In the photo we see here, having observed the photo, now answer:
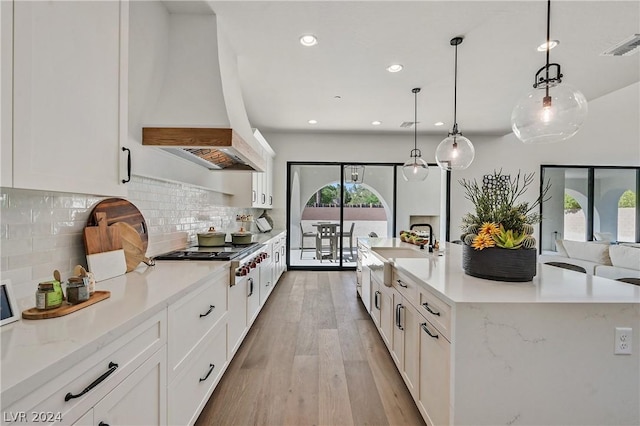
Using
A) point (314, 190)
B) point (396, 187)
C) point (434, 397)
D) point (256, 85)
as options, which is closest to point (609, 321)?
point (434, 397)

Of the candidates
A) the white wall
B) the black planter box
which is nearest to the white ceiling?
the white wall

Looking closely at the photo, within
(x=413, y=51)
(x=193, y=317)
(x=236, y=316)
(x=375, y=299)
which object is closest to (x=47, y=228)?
(x=193, y=317)

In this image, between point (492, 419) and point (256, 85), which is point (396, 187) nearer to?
point (256, 85)

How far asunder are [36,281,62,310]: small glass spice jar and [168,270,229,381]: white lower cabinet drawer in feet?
1.36

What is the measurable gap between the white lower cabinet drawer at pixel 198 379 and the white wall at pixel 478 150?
166 inches

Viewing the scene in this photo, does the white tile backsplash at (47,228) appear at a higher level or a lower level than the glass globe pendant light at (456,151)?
lower

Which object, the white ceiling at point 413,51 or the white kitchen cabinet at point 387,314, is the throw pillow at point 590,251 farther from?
the white kitchen cabinet at point 387,314

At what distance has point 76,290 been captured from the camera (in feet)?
3.91

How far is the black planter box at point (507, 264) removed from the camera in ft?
5.33

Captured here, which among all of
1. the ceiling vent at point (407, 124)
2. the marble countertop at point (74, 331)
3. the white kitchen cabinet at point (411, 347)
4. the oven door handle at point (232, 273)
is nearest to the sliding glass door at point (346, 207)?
the ceiling vent at point (407, 124)

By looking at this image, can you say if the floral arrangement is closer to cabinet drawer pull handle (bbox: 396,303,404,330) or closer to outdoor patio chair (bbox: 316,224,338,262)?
cabinet drawer pull handle (bbox: 396,303,404,330)

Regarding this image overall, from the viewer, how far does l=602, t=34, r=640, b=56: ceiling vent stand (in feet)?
8.70

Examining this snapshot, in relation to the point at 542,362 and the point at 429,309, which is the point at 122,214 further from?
the point at 542,362

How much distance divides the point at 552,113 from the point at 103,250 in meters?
2.88
